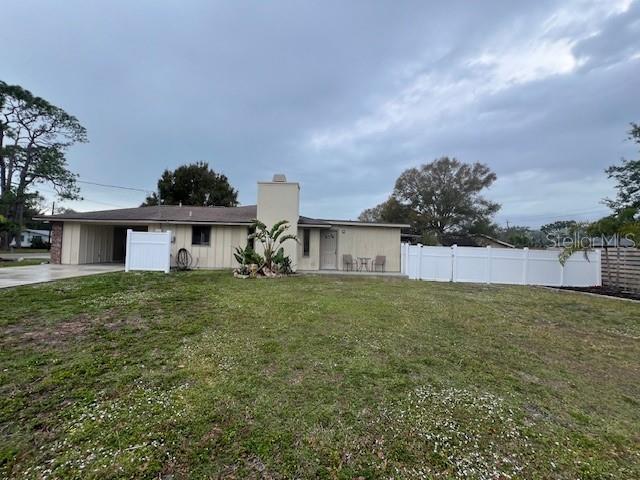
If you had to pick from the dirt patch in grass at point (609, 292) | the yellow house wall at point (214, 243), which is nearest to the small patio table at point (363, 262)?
the yellow house wall at point (214, 243)

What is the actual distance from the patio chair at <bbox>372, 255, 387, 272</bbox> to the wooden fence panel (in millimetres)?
8608

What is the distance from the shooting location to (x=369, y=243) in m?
15.9

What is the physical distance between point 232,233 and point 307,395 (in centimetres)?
1235

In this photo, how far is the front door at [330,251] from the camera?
15.8 metres

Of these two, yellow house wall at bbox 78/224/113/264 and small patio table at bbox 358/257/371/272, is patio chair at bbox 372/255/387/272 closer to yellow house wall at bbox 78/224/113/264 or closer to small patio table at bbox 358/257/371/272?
small patio table at bbox 358/257/371/272

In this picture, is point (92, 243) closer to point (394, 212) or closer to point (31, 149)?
point (31, 149)

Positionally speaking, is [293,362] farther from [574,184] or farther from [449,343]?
[574,184]

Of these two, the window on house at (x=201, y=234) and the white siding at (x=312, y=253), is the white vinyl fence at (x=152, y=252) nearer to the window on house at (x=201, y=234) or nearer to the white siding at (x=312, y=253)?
the window on house at (x=201, y=234)

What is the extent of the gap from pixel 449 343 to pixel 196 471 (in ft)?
12.4

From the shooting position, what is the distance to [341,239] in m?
15.8

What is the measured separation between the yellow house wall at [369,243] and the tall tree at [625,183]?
12.8 m

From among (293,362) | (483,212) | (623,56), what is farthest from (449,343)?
(483,212)

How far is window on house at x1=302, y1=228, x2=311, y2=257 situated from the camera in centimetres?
1502

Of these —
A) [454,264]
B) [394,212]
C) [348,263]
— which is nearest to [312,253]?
[348,263]
